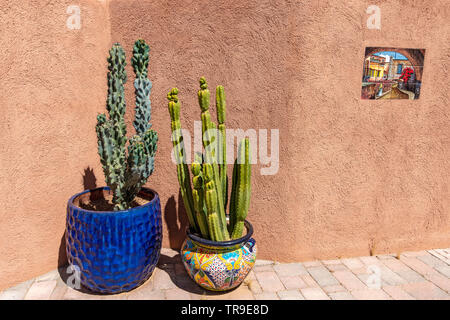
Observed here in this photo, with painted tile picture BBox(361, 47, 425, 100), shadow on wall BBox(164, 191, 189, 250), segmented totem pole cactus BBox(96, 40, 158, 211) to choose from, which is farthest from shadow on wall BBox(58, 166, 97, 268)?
painted tile picture BBox(361, 47, 425, 100)

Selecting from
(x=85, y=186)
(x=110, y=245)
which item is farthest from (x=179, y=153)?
(x=85, y=186)

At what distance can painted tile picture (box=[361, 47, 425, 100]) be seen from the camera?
3.42 m

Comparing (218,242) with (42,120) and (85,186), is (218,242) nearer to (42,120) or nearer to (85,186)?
(85,186)

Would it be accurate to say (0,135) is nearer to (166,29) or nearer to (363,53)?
(166,29)

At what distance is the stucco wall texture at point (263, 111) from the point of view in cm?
306

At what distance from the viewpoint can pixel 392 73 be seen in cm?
351

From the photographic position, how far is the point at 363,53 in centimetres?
336

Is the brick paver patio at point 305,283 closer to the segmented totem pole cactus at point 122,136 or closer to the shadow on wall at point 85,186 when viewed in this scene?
the shadow on wall at point 85,186

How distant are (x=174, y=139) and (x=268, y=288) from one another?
1.77m

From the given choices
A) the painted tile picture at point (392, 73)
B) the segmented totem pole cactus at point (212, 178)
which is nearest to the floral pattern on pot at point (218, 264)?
the segmented totem pole cactus at point (212, 178)

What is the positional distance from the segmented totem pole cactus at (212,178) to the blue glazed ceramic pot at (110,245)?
50 centimetres

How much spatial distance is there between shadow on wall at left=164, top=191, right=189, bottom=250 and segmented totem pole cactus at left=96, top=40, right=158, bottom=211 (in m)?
0.68

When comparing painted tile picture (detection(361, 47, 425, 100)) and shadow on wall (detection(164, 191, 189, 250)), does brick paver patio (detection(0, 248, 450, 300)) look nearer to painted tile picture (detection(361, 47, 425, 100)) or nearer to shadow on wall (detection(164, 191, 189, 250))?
shadow on wall (detection(164, 191, 189, 250))
